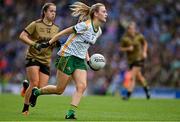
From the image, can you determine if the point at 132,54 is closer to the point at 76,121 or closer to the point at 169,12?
the point at 169,12

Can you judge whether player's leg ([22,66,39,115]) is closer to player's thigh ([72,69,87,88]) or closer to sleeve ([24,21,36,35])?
sleeve ([24,21,36,35])

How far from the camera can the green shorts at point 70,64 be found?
1321cm

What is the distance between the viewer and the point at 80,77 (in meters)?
13.2

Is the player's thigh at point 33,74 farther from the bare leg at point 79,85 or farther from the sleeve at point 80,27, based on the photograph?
the sleeve at point 80,27

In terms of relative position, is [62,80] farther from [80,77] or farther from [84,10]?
[84,10]

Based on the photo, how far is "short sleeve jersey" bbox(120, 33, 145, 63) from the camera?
23.4 metres

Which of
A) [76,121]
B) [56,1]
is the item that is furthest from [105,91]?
[76,121]

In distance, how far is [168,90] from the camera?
27.7m

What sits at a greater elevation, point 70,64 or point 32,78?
point 32,78

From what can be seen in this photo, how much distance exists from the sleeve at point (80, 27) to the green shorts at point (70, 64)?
0.59 meters

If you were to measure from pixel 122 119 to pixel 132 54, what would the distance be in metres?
10.3

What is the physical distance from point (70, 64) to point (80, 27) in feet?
2.57

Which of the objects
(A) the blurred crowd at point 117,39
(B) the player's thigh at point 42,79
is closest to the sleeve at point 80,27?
(B) the player's thigh at point 42,79

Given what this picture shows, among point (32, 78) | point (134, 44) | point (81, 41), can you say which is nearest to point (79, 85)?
point (81, 41)
